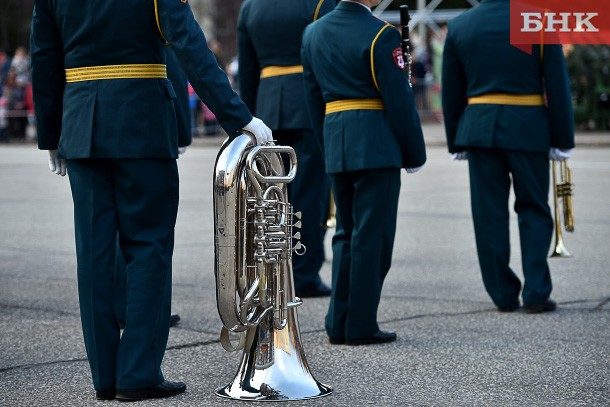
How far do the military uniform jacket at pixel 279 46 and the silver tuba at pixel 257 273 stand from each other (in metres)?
2.64

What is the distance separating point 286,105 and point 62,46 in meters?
2.65

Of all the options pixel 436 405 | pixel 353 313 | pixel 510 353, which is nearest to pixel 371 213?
pixel 353 313

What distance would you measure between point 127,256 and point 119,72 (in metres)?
0.71

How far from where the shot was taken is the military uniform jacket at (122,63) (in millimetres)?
4789

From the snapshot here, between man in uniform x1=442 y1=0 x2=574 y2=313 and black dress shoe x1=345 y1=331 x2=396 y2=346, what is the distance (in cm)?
108

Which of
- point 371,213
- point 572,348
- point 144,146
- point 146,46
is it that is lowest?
point 572,348

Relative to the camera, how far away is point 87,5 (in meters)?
4.89

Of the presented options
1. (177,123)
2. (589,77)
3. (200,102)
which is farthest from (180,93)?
(200,102)

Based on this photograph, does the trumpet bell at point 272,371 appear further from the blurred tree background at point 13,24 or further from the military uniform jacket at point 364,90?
the blurred tree background at point 13,24

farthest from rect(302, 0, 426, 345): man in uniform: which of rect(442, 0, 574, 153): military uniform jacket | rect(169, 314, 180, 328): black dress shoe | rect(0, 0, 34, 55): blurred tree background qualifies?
rect(0, 0, 34, 55): blurred tree background

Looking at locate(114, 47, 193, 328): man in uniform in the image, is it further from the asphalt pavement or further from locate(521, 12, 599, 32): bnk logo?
locate(521, 12, 599, 32): bnk logo

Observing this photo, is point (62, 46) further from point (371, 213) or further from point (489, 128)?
point (489, 128)

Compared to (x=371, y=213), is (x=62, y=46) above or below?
above

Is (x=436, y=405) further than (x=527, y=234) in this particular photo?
No
